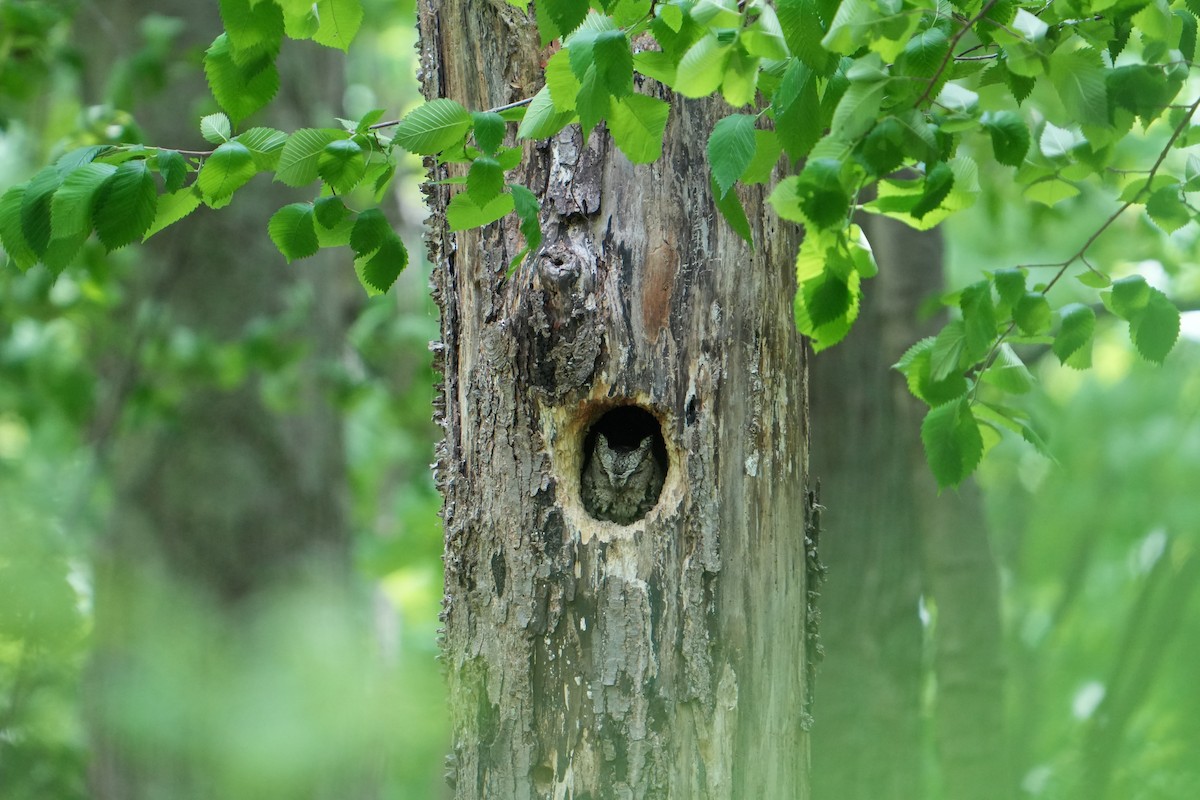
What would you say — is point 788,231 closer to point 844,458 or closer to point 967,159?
point 967,159

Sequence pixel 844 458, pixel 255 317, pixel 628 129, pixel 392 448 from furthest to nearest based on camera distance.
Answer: pixel 392 448 → pixel 255 317 → pixel 844 458 → pixel 628 129

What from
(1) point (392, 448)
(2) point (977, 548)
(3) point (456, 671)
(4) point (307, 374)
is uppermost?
(1) point (392, 448)

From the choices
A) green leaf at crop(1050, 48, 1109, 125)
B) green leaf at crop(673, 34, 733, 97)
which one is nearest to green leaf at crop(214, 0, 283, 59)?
green leaf at crop(673, 34, 733, 97)

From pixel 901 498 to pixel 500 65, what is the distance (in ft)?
8.72

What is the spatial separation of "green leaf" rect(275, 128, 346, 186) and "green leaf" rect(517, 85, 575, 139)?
0.34 m

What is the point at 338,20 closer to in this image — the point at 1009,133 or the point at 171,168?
the point at 171,168

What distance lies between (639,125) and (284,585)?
4.17 m

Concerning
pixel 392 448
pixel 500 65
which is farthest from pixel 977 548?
pixel 392 448

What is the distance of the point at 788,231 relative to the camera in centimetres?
246

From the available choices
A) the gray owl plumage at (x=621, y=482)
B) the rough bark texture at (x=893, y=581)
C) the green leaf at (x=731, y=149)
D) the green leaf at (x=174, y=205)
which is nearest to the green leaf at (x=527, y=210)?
the green leaf at (x=731, y=149)

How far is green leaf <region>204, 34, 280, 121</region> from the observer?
190cm

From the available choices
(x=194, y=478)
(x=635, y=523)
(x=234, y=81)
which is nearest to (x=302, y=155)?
(x=234, y=81)

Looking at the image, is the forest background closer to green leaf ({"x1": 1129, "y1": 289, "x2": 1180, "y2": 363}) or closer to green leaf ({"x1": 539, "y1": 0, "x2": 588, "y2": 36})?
green leaf ({"x1": 1129, "y1": 289, "x2": 1180, "y2": 363})

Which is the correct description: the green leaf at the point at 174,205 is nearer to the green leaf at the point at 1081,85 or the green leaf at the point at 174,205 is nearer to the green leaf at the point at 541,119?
the green leaf at the point at 541,119
